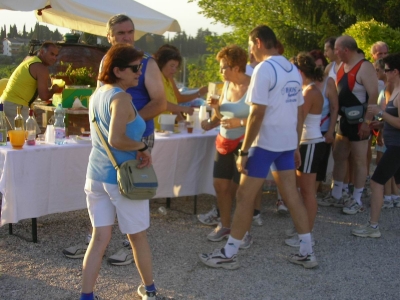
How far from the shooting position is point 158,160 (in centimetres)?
518

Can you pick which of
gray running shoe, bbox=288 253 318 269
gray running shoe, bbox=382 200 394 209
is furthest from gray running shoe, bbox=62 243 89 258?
gray running shoe, bbox=382 200 394 209

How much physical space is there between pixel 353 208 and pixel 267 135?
2.41m

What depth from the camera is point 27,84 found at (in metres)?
6.20

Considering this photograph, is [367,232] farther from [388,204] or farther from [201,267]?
[201,267]

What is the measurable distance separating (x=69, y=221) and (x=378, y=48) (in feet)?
14.5

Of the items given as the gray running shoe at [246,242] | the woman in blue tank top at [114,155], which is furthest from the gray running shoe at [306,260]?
the woman in blue tank top at [114,155]

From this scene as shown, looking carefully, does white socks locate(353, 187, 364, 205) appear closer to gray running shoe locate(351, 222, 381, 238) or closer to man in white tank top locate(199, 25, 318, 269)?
gray running shoe locate(351, 222, 381, 238)

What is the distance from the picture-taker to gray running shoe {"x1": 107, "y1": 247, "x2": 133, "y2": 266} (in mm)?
4094

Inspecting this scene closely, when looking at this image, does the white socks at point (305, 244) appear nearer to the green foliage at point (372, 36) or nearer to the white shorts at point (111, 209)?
the white shorts at point (111, 209)

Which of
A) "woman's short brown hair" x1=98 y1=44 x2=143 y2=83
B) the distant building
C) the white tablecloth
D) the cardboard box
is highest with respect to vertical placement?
"woman's short brown hair" x1=98 y1=44 x2=143 y2=83

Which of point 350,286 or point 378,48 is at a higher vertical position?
point 378,48

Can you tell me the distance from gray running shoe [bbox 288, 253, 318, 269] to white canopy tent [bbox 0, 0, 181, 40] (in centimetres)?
447

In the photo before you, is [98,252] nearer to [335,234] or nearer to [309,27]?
[335,234]

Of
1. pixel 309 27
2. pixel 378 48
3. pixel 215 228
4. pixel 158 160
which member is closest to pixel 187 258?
pixel 215 228
